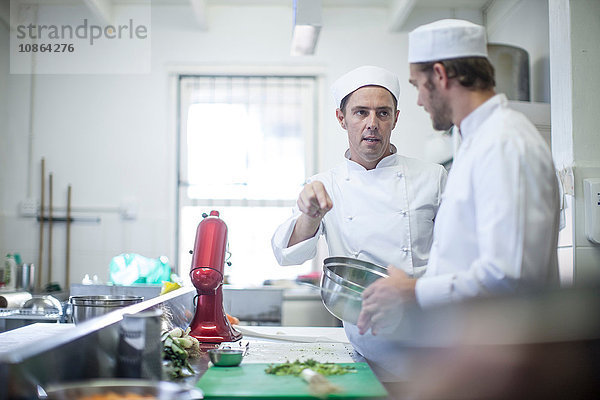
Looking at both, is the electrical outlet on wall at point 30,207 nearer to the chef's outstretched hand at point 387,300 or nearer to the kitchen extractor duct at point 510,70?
the kitchen extractor duct at point 510,70

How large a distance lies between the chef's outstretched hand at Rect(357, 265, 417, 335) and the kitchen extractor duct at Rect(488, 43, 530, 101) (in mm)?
2915

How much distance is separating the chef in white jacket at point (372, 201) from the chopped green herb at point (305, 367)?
0.30 m

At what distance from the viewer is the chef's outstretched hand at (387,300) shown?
4.35 feet

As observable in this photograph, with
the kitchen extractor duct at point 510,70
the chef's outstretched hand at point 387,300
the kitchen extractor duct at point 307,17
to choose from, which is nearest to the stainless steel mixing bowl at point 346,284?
the chef's outstretched hand at point 387,300

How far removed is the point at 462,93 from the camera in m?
1.38

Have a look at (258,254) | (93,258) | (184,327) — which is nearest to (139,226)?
(93,258)

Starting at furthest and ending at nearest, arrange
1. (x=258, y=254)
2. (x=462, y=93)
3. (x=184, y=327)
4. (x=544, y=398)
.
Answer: (x=258, y=254), (x=184, y=327), (x=462, y=93), (x=544, y=398)

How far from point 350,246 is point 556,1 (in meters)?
1.67

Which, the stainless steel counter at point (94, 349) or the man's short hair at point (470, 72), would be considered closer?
the stainless steel counter at point (94, 349)

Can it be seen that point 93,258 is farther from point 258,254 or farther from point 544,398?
point 544,398

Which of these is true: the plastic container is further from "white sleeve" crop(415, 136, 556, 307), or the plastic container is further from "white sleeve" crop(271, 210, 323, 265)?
"white sleeve" crop(415, 136, 556, 307)

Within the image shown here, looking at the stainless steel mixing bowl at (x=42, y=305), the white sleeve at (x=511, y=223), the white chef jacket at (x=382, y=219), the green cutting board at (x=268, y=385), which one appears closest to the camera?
the white sleeve at (x=511, y=223)

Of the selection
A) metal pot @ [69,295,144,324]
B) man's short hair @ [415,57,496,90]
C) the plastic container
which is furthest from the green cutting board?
the plastic container

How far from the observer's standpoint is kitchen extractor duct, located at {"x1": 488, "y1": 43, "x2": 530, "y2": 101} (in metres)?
3.92
